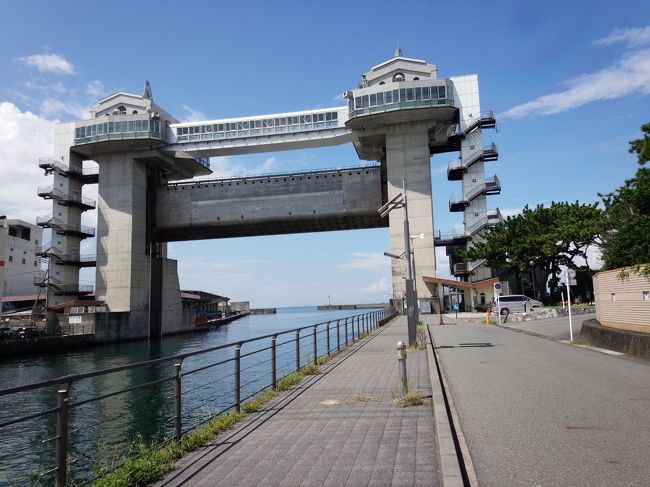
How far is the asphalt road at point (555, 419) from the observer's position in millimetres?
5059

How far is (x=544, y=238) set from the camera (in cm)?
4562

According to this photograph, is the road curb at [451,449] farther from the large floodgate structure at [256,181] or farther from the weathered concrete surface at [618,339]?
the large floodgate structure at [256,181]

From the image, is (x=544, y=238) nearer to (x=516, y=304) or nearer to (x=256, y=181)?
(x=516, y=304)

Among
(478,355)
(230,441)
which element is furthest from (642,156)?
(230,441)

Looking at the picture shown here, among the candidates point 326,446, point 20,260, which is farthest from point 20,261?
point 326,446

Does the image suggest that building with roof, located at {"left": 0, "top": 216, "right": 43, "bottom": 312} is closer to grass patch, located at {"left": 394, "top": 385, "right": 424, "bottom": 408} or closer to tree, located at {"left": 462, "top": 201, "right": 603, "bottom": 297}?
tree, located at {"left": 462, "top": 201, "right": 603, "bottom": 297}

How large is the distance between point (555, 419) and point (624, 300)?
449 inches

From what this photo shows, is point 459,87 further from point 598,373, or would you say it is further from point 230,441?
point 230,441

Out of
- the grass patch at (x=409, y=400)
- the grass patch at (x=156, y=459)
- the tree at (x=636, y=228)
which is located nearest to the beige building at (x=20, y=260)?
the tree at (x=636, y=228)

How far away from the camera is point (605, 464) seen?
5.22 meters

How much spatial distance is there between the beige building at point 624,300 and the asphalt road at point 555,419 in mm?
2409

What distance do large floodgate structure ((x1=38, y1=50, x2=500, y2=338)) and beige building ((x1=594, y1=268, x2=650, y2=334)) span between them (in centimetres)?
3524

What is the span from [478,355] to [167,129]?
2232 inches

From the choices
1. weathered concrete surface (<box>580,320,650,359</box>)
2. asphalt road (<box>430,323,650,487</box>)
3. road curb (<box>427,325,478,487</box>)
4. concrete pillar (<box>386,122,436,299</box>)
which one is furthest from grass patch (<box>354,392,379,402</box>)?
concrete pillar (<box>386,122,436,299</box>)
